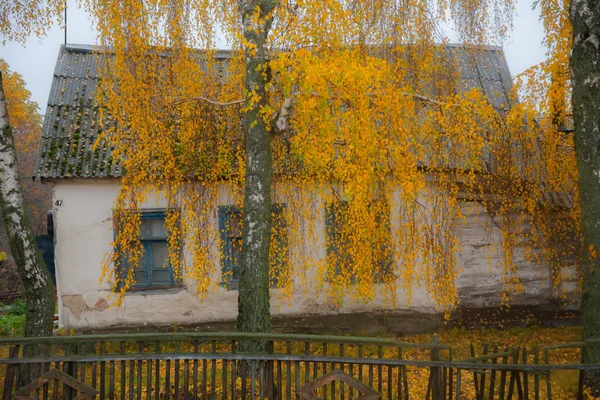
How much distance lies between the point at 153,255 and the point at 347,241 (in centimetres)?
362

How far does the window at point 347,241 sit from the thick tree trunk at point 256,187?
1.86 meters

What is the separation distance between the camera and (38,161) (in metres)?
8.74

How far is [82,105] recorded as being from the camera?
9.97 m

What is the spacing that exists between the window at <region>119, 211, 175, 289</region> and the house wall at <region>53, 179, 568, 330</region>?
0.19 m

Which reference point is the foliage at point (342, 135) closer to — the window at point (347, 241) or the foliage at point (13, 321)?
the window at point (347, 241)

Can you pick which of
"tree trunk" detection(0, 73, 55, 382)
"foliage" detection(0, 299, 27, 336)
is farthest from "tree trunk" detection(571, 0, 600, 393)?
"foliage" detection(0, 299, 27, 336)

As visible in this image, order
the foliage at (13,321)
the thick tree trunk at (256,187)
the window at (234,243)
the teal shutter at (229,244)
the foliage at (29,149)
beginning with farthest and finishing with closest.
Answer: the foliage at (29,149) < the foliage at (13,321) < the teal shutter at (229,244) < the window at (234,243) < the thick tree trunk at (256,187)

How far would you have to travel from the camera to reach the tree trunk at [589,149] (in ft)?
Result: 18.5

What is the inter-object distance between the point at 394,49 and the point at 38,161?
6.36 metres

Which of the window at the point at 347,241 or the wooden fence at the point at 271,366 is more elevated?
the window at the point at 347,241

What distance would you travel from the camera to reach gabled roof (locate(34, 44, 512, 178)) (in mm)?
8750

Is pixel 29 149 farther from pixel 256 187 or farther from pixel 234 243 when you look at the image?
pixel 256 187

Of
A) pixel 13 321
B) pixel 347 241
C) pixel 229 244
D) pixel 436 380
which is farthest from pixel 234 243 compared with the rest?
pixel 436 380

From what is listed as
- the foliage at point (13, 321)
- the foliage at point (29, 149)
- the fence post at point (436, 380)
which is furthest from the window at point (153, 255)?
the foliage at point (29, 149)
